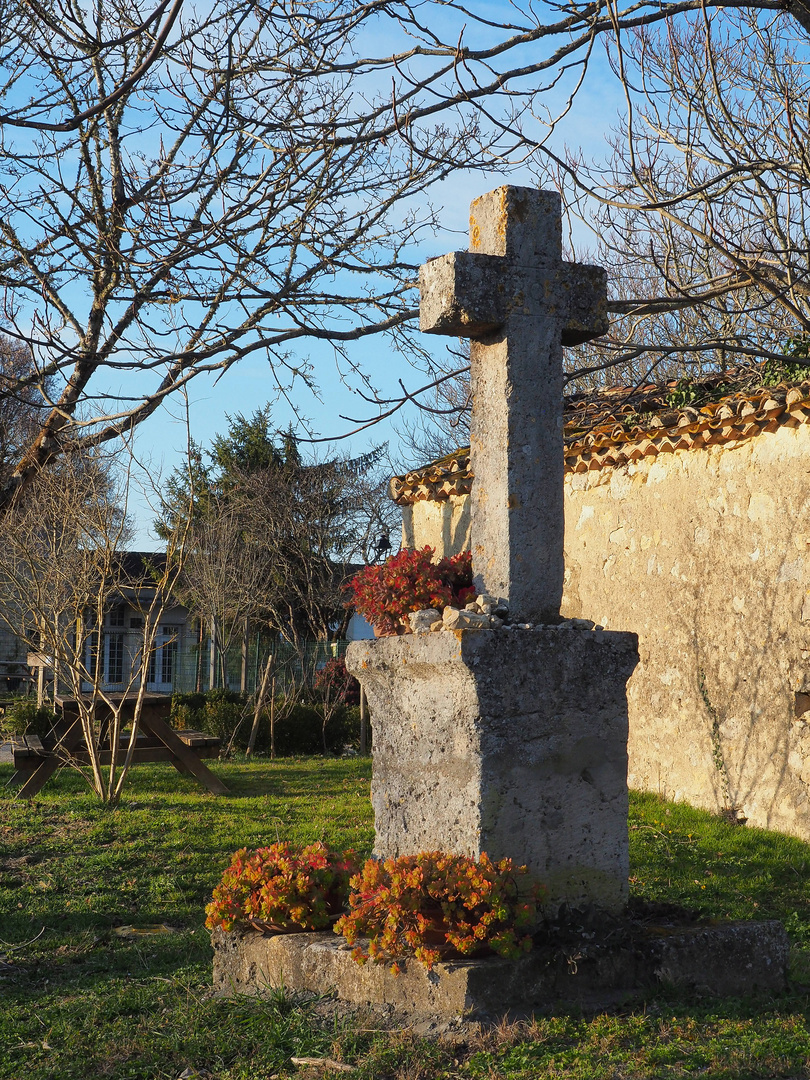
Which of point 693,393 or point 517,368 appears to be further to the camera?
point 693,393

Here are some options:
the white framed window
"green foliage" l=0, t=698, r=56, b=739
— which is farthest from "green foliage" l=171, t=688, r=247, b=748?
the white framed window

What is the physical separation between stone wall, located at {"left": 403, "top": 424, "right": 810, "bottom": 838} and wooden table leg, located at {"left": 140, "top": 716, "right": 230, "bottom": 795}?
3934 mm

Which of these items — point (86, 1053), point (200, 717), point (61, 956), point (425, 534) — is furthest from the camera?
point (200, 717)

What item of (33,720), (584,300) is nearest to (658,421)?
(584,300)

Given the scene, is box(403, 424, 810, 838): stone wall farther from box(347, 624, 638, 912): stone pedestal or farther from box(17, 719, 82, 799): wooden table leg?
box(17, 719, 82, 799): wooden table leg

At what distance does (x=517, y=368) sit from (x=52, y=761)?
7167mm

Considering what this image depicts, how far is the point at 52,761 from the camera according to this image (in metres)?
9.48

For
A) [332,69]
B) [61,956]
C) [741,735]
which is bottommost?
[61,956]

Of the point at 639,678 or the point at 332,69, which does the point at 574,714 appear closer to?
the point at 332,69

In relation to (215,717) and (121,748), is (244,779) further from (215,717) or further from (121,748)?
(215,717)

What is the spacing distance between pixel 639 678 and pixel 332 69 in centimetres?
579

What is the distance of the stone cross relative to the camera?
4.03 metres

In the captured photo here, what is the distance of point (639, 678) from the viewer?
877cm

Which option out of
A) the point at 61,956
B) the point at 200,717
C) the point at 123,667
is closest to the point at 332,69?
the point at 61,956
